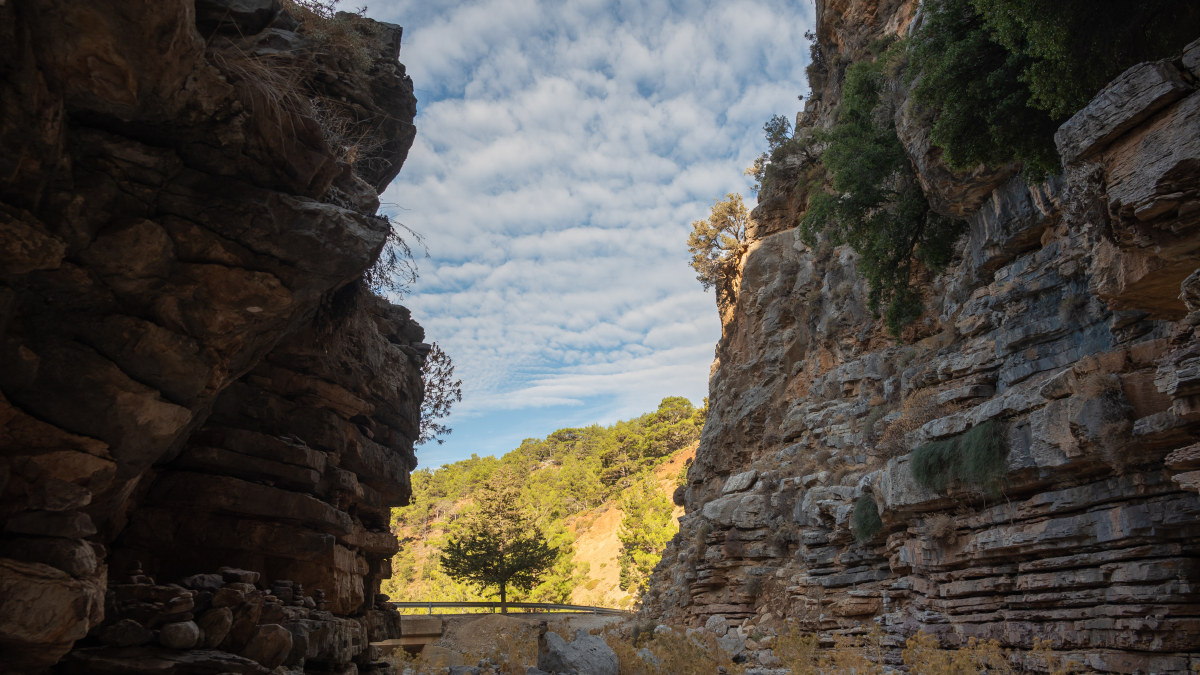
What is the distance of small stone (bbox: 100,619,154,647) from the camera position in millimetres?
5664

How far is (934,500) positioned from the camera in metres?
10.9

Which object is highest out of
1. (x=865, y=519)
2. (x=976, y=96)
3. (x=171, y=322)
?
(x=976, y=96)

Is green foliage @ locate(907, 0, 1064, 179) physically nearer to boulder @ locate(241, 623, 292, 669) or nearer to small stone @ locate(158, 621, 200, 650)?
boulder @ locate(241, 623, 292, 669)

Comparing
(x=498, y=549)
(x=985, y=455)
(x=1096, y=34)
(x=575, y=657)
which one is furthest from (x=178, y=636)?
(x=498, y=549)

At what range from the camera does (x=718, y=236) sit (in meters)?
33.1

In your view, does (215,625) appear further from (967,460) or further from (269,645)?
(967,460)

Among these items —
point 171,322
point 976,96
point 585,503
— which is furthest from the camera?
point 585,503

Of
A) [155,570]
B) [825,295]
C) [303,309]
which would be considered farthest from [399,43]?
[825,295]

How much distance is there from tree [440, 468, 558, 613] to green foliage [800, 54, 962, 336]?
19737mm

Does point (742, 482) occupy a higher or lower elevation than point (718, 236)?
lower

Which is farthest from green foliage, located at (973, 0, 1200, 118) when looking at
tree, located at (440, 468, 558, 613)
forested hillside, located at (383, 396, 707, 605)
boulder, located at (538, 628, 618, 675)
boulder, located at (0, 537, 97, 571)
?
forested hillside, located at (383, 396, 707, 605)

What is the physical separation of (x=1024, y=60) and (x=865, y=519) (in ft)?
31.4

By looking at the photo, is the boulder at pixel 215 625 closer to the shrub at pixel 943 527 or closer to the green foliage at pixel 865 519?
the shrub at pixel 943 527

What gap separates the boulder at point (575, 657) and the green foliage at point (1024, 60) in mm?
11617
